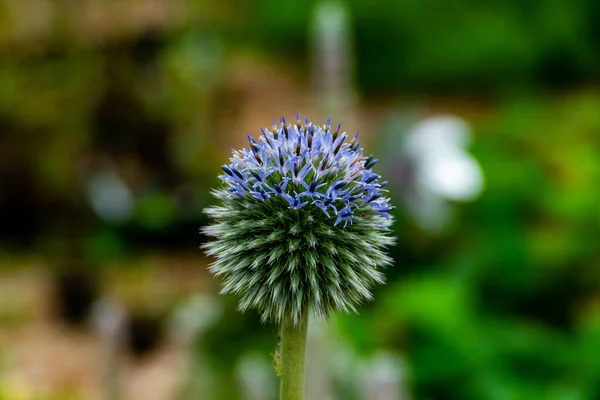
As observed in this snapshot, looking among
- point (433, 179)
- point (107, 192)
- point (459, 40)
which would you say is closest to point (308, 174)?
point (433, 179)

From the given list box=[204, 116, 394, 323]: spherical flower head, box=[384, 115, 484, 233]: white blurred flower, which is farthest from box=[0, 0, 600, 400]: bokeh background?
box=[204, 116, 394, 323]: spherical flower head

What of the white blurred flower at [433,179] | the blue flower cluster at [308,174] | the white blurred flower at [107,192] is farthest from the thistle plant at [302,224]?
the white blurred flower at [107,192]

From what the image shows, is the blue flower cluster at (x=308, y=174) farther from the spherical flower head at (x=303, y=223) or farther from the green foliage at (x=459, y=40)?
the green foliage at (x=459, y=40)

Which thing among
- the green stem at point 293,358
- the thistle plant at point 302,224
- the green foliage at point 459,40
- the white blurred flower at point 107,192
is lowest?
the green stem at point 293,358

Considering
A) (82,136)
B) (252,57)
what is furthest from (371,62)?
(82,136)

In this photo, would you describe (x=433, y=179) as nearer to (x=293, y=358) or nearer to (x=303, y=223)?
(x=303, y=223)

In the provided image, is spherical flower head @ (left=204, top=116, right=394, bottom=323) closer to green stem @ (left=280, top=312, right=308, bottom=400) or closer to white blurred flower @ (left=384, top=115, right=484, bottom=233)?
green stem @ (left=280, top=312, right=308, bottom=400)

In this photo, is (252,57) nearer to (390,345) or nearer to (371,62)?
(371,62)
